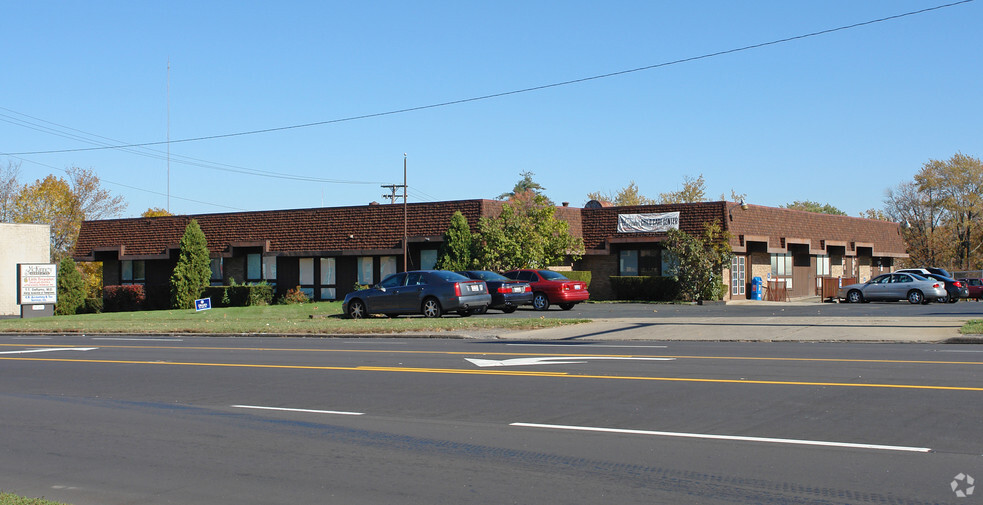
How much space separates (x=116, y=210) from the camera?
80.3 metres

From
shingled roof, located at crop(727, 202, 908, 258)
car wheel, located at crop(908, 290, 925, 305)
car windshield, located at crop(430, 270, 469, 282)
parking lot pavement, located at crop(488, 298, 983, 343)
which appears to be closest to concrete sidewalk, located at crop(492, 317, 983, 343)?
parking lot pavement, located at crop(488, 298, 983, 343)

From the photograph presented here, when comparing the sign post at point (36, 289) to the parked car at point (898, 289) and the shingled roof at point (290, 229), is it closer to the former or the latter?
the shingled roof at point (290, 229)

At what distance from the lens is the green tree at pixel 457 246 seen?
4041 centimetres

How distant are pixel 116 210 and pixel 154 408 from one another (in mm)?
74956

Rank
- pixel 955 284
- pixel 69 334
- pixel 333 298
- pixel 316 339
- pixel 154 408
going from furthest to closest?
pixel 333 298 < pixel 955 284 < pixel 69 334 < pixel 316 339 < pixel 154 408

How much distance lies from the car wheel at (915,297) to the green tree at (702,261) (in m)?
7.31

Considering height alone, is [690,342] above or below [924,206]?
below

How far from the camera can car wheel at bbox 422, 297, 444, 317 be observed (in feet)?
93.0

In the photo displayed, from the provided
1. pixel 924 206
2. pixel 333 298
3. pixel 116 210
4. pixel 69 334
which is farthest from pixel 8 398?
pixel 924 206

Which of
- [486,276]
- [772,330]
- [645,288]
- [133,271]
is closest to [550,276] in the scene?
[486,276]

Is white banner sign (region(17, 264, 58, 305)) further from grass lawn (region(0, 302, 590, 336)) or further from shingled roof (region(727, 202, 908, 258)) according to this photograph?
shingled roof (region(727, 202, 908, 258))

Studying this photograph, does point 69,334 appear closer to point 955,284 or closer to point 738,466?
point 738,466

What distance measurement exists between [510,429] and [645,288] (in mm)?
33142

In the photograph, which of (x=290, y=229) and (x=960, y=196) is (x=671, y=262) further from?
(x=960, y=196)
